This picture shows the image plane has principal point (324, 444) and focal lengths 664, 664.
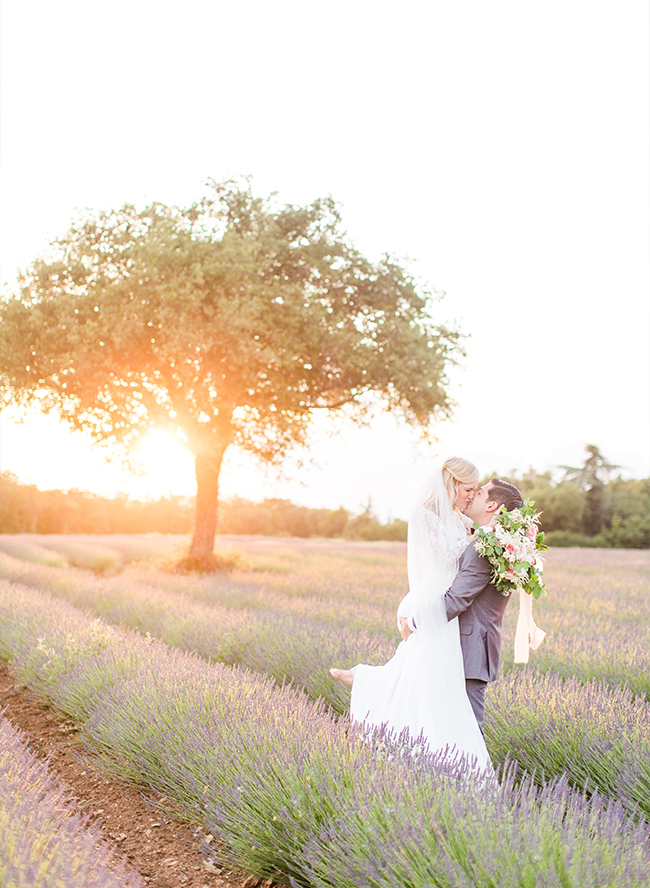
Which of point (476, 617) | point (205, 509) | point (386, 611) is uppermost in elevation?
point (205, 509)

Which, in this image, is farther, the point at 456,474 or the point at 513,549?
the point at 456,474

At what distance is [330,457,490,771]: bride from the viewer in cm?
370

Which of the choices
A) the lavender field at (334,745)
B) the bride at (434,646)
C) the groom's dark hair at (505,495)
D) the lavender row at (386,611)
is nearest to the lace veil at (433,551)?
the bride at (434,646)

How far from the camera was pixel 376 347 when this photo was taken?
14.6 meters

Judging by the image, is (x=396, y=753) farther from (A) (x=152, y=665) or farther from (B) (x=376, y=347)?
(B) (x=376, y=347)

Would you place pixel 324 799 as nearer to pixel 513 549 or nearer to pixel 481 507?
pixel 513 549

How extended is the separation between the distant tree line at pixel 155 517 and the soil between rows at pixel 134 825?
32.4 m

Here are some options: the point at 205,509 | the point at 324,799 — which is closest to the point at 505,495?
the point at 324,799

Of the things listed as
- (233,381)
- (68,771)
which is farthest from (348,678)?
(233,381)

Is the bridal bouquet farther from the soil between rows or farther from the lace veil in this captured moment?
the soil between rows

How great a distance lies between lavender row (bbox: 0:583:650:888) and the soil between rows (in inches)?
4.4

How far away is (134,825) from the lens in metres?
3.61

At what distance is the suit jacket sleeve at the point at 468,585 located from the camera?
372cm

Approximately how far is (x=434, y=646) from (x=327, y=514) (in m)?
66.1
